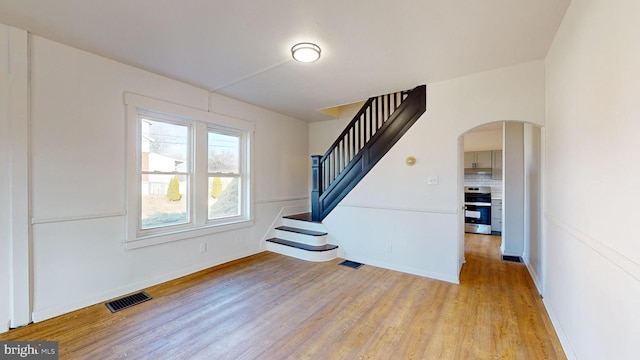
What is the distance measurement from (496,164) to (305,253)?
205 inches

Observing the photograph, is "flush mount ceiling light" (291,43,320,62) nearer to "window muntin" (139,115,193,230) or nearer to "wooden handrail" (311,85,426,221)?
Answer: "wooden handrail" (311,85,426,221)

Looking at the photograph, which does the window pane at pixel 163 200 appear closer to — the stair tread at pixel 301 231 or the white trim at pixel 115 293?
the white trim at pixel 115 293

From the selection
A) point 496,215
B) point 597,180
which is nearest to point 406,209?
point 597,180

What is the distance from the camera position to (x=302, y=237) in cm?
450

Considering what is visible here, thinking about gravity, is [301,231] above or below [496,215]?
below

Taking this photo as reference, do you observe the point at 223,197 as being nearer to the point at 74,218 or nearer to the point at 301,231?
the point at 301,231

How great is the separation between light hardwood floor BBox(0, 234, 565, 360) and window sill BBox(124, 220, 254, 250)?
21.6 inches

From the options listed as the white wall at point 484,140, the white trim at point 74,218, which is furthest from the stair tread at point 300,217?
the white wall at point 484,140

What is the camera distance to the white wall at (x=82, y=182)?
7.84 feet

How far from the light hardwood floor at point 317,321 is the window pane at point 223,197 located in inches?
41.3

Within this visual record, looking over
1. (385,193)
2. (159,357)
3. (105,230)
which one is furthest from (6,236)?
(385,193)

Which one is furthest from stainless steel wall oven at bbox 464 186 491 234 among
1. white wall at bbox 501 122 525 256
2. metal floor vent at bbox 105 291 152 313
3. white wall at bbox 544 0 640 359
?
metal floor vent at bbox 105 291 152 313

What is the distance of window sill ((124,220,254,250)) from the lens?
3026 millimetres

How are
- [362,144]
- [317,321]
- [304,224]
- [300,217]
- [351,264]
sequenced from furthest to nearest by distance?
[300,217], [304,224], [362,144], [351,264], [317,321]
